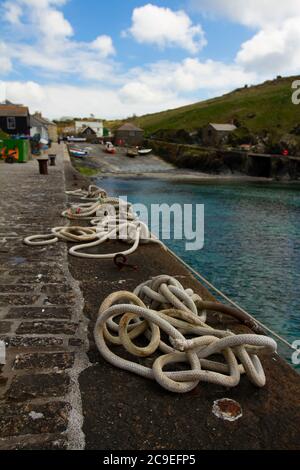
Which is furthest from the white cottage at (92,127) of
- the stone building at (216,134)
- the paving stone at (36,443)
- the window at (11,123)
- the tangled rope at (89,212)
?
the paving stone at (36,443)

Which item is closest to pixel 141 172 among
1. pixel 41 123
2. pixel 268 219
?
pixel 41 123

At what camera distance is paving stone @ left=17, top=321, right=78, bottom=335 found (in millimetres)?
3574

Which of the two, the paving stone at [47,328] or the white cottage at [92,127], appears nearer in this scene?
the paving stone at [47,328]

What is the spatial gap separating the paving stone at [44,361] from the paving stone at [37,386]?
0.12 metres

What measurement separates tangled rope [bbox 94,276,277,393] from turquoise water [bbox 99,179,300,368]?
18.1ft

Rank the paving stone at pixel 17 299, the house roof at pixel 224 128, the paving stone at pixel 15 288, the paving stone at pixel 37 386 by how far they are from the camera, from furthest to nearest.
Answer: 1. the house roof at pixel 224 128
2. the paving stone at pixel 15 288
3. the paving stone at pixel 17 299
4. the paving stone at pixel 37 386

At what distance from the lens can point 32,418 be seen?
2445 millimetres

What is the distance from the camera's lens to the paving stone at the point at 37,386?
8.73ft

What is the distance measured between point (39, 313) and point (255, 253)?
1281 centimetres

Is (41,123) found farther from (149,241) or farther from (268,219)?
(149,241)

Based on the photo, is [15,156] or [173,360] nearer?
[173,360]

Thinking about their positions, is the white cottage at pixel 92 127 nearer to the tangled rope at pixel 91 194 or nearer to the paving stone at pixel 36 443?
the tangled rope at pixel 91 194

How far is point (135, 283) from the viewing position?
5074 millimetres

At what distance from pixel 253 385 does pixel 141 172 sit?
57857mm
